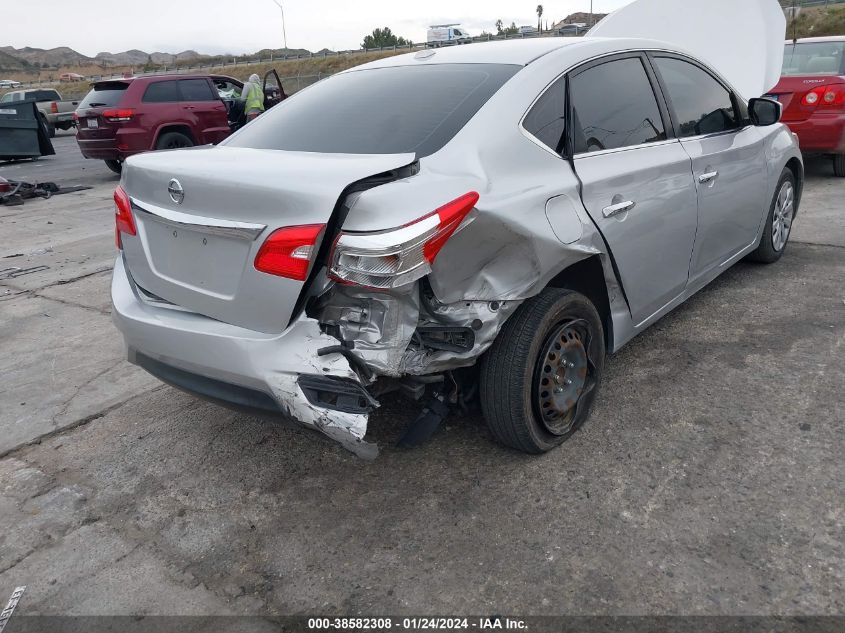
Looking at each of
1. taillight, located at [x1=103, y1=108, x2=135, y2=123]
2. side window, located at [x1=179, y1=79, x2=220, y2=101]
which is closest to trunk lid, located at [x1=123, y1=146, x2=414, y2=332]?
taillight, located at [x1=103, y1=108, x2=135, y2=123]

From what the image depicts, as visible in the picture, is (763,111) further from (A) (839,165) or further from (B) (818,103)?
(A) (839,165)

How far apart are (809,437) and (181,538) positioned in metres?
2.54

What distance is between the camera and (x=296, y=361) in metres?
2.35

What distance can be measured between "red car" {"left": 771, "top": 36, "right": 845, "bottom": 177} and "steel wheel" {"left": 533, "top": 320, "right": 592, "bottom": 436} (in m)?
6.29

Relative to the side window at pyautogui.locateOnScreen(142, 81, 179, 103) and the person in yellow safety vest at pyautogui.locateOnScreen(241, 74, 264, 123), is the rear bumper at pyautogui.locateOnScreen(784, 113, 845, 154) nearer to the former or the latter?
the person in yellow safety vest at pyautogui.locateOnScreen(241, 74, 264, 123)

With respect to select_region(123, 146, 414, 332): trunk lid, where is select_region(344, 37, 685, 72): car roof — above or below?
above

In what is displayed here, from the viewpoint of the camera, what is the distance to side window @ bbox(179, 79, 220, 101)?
12.2 m

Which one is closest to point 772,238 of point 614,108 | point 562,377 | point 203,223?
point 614,108

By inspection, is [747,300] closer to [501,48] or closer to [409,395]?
[501,48]

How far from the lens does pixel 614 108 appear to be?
3.25m

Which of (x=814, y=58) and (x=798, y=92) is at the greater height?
(x=814, y=58)

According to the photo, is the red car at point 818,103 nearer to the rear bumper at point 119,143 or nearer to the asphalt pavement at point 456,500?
the asphalt pavement at point 456,500

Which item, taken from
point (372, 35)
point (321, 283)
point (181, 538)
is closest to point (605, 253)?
point (321, 283)

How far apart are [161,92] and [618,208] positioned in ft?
35.4
